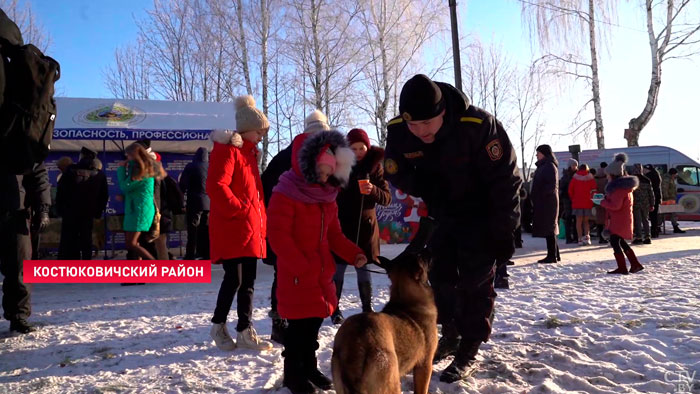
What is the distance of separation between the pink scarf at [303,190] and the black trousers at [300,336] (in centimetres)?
74

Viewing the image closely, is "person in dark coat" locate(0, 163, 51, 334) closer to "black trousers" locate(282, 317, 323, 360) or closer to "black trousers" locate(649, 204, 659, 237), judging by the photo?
"black trousers" locate(282, 317, 323, 360)

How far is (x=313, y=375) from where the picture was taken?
300 cm

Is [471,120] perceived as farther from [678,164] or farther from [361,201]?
[678,164]

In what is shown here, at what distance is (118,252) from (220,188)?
806 cm

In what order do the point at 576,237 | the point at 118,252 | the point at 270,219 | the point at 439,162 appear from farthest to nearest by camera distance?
1. the point at 576,237
2. the point at 118,252
3. the point at 439,162
4. the point at 270,219

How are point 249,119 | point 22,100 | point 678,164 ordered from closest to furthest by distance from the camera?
point 22,100 → point 249,119 → point 678,164

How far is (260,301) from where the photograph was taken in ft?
18.5

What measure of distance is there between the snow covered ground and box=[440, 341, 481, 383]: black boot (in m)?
0.06

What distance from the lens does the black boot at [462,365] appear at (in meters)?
2.99

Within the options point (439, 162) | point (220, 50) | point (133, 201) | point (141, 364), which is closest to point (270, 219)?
point (439, 162)

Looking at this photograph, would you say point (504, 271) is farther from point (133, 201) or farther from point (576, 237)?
point (576, 237)

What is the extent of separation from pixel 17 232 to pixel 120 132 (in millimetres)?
6180

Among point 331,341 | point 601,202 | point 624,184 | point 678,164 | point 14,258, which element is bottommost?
point 331,341
